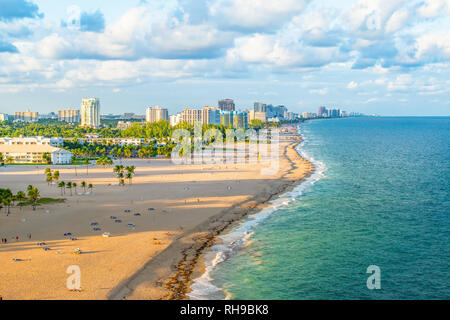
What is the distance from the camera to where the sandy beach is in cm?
3322

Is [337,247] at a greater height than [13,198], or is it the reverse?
[13,198]

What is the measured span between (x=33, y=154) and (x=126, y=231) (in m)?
85.3

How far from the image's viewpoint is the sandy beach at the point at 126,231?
33.2 metres

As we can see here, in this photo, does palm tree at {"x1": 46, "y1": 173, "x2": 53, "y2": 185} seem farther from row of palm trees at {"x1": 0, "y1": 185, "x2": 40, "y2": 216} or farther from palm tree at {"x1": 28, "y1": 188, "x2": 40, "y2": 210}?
palm tree at {"x1": 28, "y1": 188, "x2": 40, "y2": 210}

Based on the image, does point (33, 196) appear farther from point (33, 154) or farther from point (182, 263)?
point (33, 154)

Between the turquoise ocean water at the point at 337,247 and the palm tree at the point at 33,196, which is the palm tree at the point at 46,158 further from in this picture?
the turquoise ocean water at the point at 337,247

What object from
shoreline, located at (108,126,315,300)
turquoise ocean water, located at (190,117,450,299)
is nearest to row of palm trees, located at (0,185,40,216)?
shoreline, located at (108,126,315,300)

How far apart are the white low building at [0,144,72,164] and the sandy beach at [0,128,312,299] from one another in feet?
85.4

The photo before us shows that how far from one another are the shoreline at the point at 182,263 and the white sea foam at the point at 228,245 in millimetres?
666

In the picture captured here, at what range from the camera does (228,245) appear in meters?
43.5

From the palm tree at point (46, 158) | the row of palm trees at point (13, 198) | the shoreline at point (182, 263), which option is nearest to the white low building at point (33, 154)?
the palm tree at point (46, 158)

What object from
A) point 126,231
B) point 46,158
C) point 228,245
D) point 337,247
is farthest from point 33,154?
point 337,247
